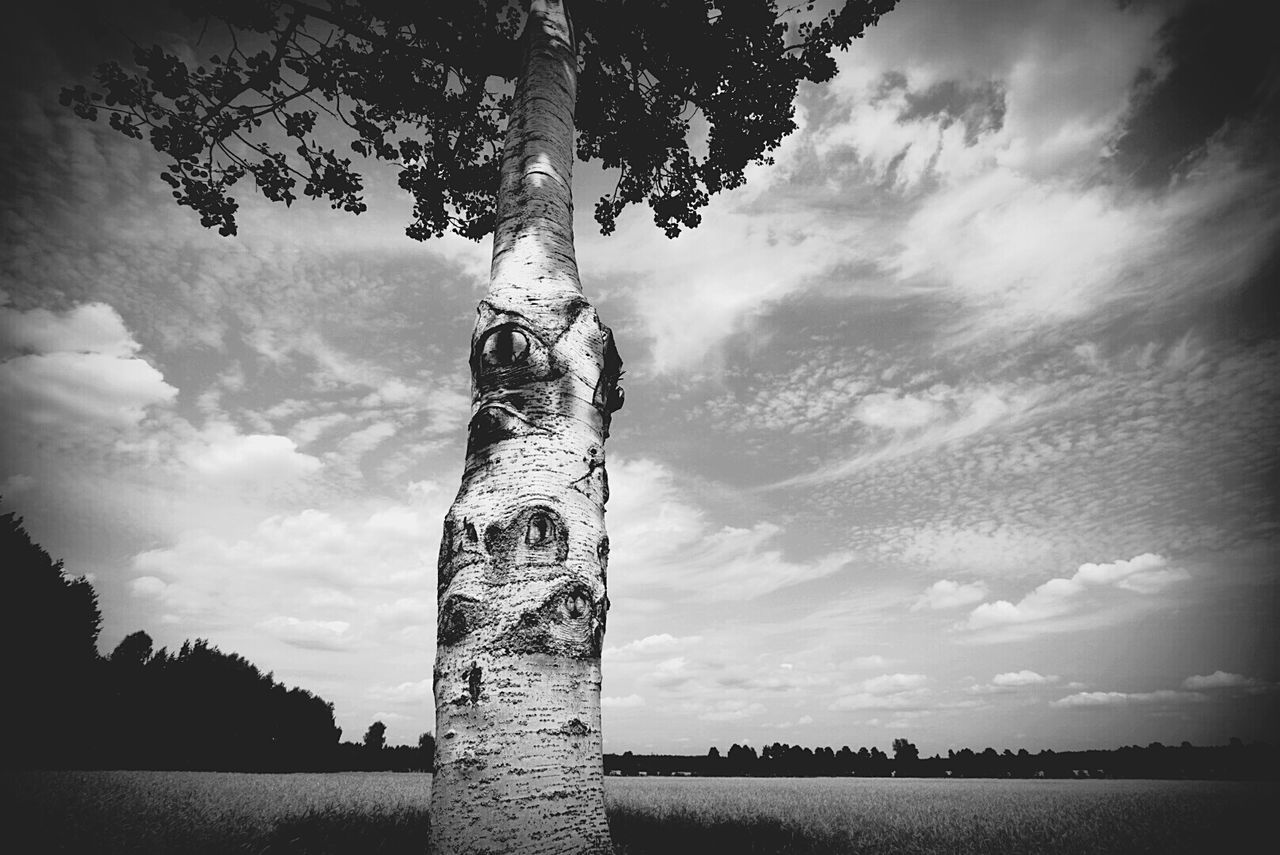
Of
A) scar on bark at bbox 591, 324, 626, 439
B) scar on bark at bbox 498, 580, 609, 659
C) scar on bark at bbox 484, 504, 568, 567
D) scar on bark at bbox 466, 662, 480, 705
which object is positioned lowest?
scar on bark at bbox 466, 662, 480, 705

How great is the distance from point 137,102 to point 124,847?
7.17 m

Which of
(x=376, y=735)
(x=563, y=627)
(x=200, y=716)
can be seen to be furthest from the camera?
(x=376, y=735)

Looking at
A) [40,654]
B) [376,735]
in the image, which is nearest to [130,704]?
[40,654]

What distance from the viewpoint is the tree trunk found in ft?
5.19

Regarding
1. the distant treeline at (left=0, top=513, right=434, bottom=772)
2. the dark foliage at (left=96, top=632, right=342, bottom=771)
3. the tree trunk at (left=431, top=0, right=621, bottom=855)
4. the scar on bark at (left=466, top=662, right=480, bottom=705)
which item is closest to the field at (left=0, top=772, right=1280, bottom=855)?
the tree trunk at (left=431, top=0, right=621, bottom=855)

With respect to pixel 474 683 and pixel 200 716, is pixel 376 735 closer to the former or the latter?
pixel 200 716

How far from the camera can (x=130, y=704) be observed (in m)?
40.9

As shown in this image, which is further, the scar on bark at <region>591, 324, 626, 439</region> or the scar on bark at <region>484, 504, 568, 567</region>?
the scar on bark at <region>591, 324, 626, 439</region>

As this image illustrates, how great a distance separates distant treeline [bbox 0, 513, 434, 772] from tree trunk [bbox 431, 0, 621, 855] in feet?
118

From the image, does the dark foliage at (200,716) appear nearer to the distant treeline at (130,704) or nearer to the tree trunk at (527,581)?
the distant treeline at (130,704)

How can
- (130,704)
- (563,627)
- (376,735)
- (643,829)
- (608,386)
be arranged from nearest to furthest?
(563,627)
(608,386)
(643,829)
(130,704)
(376,735)

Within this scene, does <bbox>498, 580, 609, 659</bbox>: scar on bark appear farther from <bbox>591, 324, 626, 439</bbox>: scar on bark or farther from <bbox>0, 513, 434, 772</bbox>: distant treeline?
<bbox>0, 513, 434, 772</bbox>: distant treeline

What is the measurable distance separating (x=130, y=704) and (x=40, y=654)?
20.4m

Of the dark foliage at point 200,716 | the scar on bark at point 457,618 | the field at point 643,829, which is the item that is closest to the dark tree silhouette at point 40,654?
the dark foliage at point 200,716
